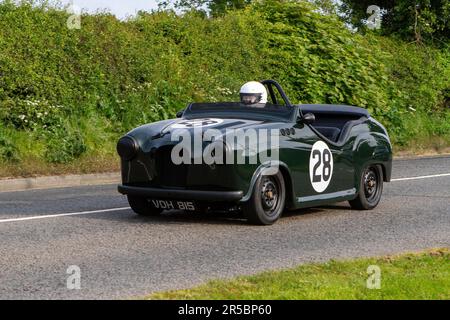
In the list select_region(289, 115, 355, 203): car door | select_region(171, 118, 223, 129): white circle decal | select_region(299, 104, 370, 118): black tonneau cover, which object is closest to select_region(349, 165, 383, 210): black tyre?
select_region(289, 115, 355, 203): car door

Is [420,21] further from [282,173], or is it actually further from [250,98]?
[282,173]

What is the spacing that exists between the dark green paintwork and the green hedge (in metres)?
6.54

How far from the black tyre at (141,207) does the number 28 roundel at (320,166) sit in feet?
6.01

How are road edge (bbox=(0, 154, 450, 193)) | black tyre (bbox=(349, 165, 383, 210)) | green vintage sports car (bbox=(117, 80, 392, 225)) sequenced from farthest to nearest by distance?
road edge (bbox=(0, 154, 450, 193)) → black tyre (bbox=(349, 165, 383, 210)) → green vintage sports car (bbox=(117, 80, 392, 225))

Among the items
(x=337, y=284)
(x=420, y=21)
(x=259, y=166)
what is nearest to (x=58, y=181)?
(x=259, y=166)

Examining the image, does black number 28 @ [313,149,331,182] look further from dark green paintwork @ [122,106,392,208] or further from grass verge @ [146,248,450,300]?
grass verge @ [146,248,450,300]

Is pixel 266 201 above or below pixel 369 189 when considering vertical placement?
above

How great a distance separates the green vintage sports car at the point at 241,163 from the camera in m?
9.87

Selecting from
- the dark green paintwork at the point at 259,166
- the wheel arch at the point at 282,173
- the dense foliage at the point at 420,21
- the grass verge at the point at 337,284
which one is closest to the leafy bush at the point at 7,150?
the dark green paintwork at the point at 259,166

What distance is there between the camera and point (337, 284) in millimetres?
7078

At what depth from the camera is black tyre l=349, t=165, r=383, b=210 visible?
1195 cm

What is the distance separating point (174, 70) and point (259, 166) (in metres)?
10.9

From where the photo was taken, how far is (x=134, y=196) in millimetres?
10594

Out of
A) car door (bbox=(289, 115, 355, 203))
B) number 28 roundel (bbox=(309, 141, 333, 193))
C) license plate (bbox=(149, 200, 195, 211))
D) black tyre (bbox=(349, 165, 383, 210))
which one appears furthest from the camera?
black tyre (bbox=(349, 165, 383, 210))
